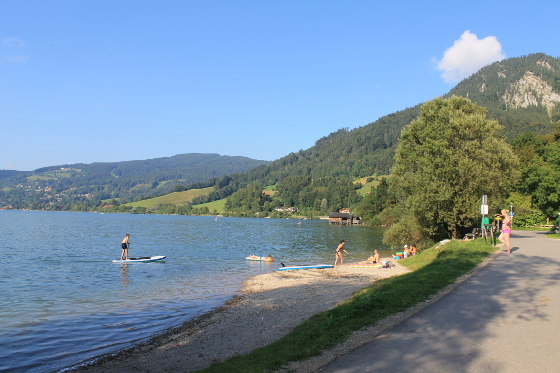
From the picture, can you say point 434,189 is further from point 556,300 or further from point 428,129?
point 556,300

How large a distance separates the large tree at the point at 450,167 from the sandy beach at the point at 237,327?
14470 mm

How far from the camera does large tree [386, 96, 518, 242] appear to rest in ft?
122

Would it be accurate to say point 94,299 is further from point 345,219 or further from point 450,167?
point 345,219

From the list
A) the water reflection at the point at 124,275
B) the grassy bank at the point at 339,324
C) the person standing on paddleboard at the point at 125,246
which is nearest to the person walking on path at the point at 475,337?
the grassy bank at the point at 339,324

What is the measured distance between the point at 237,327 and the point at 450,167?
27.5 meters

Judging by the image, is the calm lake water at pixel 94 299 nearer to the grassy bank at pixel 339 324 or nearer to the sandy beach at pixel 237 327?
the sandy beach at pixel 237 327

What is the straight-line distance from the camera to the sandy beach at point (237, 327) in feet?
41.4

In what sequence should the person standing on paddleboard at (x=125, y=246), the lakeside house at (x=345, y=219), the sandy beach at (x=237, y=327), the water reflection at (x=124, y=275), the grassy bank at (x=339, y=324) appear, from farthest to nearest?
the lakeside house at (x=345, y=219) < the person standing on paddleboard at (x=125, y=246) < the water reflection at (x=124, y=275) < the sandy beach at (x=237, y=327) < the grassy bank at (x=339, y=324)

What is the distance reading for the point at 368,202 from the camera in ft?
A: 488

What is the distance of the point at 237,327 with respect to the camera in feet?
52.6

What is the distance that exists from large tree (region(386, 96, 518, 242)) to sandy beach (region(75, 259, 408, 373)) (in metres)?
14.5

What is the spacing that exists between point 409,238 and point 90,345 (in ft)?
122

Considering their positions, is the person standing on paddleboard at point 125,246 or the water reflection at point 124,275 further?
the person standing on paddleboard at point 125,246

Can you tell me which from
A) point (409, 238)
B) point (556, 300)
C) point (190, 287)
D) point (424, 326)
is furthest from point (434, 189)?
point (424, 326)
